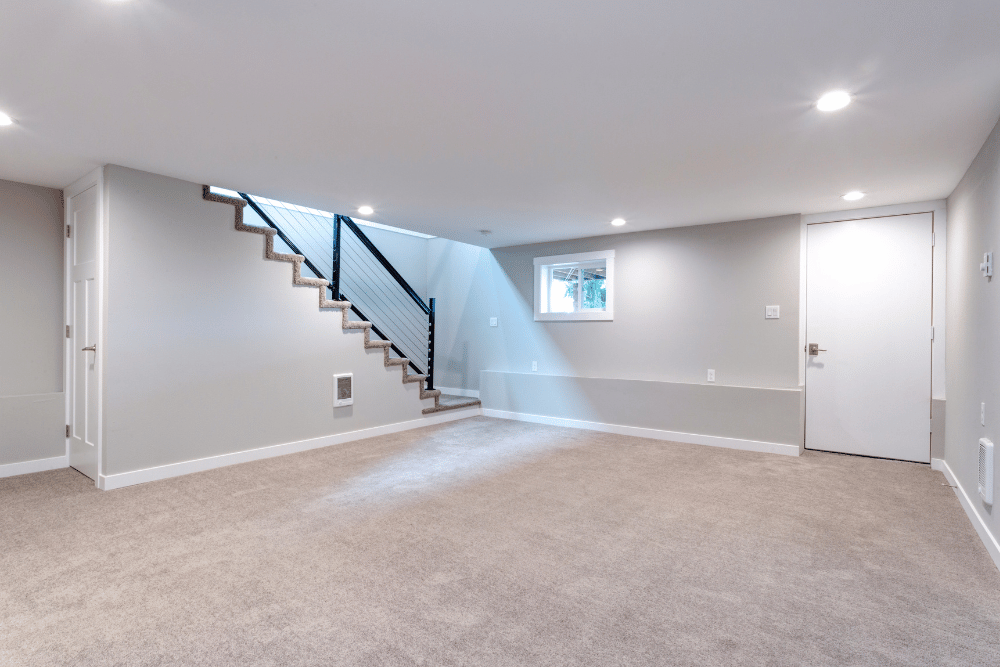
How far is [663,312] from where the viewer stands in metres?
5.51

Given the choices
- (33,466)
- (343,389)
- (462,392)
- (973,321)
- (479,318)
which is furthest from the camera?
(462,392)

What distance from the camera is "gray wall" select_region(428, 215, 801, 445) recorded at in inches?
191

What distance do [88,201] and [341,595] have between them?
3437 millimetres

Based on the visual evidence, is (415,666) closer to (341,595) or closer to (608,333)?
(341,595)

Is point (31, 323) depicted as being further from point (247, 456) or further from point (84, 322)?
point (247, 456)

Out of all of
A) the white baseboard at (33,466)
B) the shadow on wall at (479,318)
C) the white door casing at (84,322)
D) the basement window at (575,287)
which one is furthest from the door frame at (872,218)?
the white baseboard at (33,466)

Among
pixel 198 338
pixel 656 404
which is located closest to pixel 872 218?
pixel 656 404

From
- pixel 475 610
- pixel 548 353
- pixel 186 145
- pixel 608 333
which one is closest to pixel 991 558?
pixel 475 610

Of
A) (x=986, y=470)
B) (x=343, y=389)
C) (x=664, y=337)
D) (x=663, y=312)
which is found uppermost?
(x=663, y=312)

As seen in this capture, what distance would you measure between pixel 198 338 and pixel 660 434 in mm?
4217

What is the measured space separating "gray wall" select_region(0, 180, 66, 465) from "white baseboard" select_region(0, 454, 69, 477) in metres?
0.04

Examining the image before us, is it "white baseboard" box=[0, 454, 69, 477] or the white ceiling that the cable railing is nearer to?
the white ceiling

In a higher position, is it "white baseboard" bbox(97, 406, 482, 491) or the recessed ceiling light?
the recessed ceiling light

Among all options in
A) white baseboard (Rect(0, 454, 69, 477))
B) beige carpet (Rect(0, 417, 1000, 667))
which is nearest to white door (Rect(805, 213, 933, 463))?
beige carpet (Rect(0, 417, 1000, 667))
